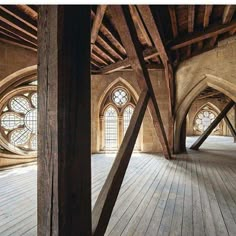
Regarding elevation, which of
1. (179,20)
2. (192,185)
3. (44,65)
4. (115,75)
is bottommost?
(192,185)

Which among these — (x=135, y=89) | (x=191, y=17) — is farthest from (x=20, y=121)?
(x=191, y=17)

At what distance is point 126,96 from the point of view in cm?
776

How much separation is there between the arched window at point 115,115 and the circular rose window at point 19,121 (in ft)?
9.18

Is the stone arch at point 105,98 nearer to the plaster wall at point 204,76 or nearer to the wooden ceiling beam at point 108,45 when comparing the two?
the wooden ceiling beam at point 108,45

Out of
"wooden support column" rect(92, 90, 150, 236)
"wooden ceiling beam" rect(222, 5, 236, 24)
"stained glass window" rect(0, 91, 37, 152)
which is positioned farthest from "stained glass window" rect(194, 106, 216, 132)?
"wooden support column" rect(92, 90, 150, 236)

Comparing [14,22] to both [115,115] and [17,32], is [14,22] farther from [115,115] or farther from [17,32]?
[115,115]

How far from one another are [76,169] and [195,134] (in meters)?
17.0

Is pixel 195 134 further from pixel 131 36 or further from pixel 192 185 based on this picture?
pixel 131 36

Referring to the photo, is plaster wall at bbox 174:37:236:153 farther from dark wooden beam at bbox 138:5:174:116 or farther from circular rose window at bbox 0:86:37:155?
circular rose window at bbox 0:86:37:155

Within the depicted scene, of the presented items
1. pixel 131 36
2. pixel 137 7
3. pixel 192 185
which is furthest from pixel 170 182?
pixel 137 7

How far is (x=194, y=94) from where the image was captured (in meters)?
6.52

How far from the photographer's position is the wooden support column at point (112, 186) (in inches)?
53.1

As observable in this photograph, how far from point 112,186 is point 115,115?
636 cm

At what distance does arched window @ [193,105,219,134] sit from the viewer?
53.4 feet
